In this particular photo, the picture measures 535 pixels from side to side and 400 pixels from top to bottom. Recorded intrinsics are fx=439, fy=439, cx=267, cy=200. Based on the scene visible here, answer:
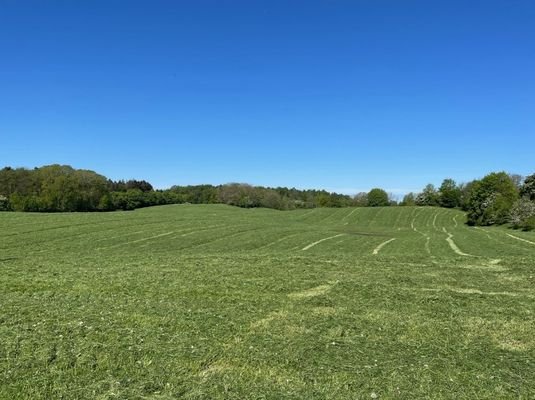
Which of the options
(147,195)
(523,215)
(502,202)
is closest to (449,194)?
(502,202)

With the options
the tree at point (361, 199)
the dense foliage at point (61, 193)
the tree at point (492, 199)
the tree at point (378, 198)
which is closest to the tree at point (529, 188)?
the tree at point (492, 199)

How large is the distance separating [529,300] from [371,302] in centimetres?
408

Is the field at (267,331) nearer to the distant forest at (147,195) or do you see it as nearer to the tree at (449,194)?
the distant forest at (147,195)

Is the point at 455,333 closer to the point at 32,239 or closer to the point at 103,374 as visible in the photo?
the point at 103,374

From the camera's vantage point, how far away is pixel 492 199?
90.5m

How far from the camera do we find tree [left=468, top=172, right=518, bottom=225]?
84.9m

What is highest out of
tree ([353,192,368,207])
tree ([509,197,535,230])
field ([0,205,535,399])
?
tree ([353,192,368,207])

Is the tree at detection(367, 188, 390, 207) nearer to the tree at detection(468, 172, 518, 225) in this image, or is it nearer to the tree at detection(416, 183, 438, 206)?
the tree at detection(416, 183, 438, 206)

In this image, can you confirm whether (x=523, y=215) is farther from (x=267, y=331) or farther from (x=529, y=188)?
(x=267, y=331)

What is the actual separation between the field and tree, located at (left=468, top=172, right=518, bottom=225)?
7597 cm

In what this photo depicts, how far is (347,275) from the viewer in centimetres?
1504

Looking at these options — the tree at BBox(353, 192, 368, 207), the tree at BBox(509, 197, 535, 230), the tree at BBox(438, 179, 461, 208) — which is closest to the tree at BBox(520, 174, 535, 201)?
the tree at BBox(509, 197, 535, 230)

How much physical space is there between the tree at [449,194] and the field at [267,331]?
144m

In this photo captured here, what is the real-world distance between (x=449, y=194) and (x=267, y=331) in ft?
515
